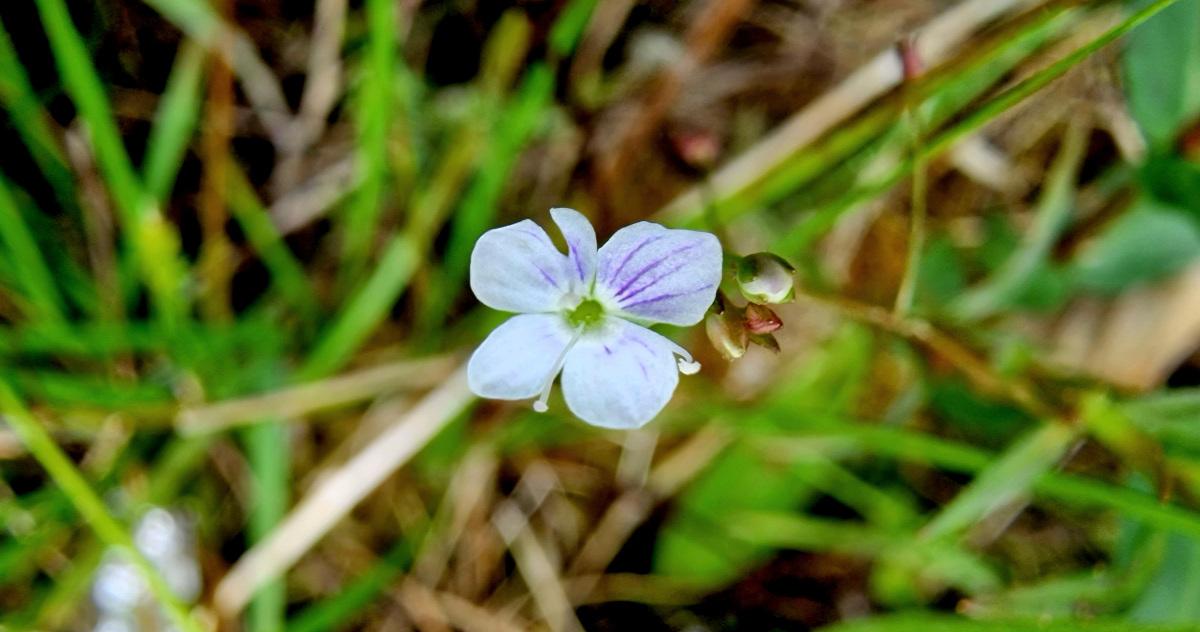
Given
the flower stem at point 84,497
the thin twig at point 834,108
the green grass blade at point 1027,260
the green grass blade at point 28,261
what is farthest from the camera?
the thin twig at point 834,108

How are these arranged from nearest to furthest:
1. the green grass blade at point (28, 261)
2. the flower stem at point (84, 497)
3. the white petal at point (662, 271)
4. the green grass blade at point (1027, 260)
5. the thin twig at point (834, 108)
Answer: the white petal at point (662, 271) → the flower stem at point (84, 497) → the green grass blade at point (28, 261) → the green grass blade at point (1027, 260) → the thin twig at point (834, 108)

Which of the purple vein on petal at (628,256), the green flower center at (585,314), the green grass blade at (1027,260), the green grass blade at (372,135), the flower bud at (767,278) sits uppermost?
the green grass blade at (372,135)

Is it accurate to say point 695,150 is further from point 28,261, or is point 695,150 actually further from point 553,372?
point 28,261

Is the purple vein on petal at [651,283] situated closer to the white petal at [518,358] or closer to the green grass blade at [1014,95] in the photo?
the white petal at [518,358]

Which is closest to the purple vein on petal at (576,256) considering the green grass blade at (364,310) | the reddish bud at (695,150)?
the reddish bud at (695,150)

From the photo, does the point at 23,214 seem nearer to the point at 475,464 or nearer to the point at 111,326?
the point at 111,326
